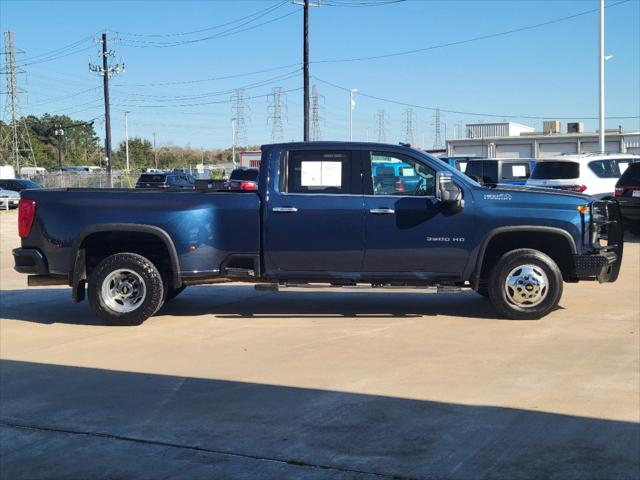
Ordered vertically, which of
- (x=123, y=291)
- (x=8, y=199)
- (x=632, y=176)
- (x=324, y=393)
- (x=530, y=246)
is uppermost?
(x=632, y=176)

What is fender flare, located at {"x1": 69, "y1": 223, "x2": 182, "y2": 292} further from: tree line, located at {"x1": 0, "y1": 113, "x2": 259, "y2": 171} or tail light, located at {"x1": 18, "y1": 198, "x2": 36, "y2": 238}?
tree line, located at {"x1": 0, "y1": 113, "x2": 259, "y2": 171}

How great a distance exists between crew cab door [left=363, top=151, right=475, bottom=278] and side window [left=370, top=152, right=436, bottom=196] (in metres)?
0.01

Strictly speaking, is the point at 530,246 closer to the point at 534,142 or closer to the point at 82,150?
the point at 534,142

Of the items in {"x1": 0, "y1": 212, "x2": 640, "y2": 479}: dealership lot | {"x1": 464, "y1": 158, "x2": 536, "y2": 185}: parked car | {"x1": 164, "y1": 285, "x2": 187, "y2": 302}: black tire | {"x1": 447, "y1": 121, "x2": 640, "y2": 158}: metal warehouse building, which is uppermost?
{"x1": 447, "y1": 121, "x2": 640, "y2": 158}: metal warehouse building

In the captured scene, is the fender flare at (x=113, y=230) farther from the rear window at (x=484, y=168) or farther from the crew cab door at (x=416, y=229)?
the rear window at (x=484, y=168)

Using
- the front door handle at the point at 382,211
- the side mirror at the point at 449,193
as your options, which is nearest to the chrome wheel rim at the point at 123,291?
the front door handle at the point at 382,211

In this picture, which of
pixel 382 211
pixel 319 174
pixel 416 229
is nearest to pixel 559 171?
pixel 416 229

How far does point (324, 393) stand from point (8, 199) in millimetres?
35309

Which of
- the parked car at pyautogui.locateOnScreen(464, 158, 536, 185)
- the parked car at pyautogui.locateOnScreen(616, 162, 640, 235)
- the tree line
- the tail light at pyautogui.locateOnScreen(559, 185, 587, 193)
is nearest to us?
the parked car at pyautogui.locateOnScreen(616, 162, 640, 235)

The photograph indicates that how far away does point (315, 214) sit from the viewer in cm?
827

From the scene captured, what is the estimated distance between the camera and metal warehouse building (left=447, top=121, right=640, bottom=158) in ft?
180

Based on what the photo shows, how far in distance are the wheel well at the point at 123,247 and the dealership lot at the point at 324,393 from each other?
2.40ft

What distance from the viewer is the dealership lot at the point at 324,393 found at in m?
4.57

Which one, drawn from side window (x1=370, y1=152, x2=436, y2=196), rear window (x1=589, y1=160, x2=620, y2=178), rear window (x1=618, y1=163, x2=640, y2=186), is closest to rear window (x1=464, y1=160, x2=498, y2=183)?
rear window (x1=589, y1=160, x2=620, y2=178)
